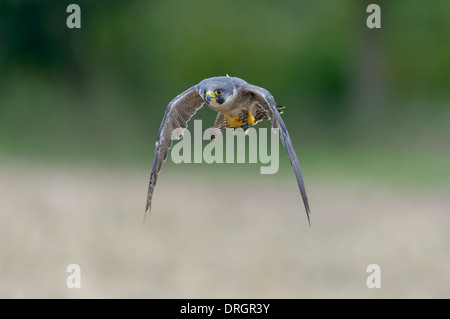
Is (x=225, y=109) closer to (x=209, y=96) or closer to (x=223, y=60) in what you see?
(x=209, y=96)

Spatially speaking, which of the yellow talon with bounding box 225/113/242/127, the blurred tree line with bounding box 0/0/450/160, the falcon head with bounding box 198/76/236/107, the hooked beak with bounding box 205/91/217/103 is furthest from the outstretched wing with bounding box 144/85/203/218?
the blurred tree line with bounding box 0/0/450/160

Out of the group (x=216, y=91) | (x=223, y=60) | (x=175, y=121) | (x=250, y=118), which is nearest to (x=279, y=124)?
(x=216, y=91)

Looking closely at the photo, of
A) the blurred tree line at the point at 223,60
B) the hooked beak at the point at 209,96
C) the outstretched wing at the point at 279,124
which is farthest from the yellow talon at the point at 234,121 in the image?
the blurred tree line at the point at 223,60

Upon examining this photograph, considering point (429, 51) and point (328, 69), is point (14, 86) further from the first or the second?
point (429, 51)

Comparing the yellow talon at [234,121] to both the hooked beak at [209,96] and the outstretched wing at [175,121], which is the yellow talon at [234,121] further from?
the hooked beak at [209,96]

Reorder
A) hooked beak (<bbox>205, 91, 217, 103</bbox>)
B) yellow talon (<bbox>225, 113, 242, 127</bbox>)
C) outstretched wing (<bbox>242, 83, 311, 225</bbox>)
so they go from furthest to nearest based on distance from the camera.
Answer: yellow talon (<bbox>225, 113, 242, 127</bbox>) → hooked beak (<bbox>205, 91, 217, 103</bbox>) → outstretched wing (<bbox>242, 83, 311, 225</bbox>)

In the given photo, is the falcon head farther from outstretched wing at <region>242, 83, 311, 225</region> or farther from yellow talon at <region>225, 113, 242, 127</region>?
yellow talon at <region>225, 113, 242, 127</region>

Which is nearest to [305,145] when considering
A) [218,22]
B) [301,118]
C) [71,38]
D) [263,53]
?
[301,118]
